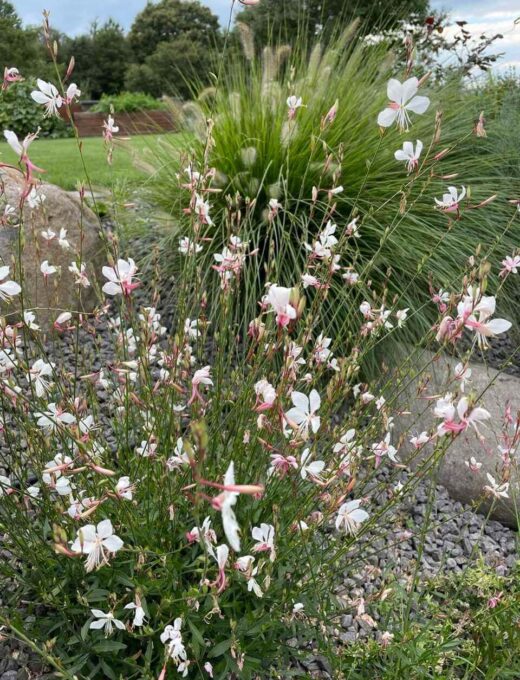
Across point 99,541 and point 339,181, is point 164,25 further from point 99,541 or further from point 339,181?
point 99,541

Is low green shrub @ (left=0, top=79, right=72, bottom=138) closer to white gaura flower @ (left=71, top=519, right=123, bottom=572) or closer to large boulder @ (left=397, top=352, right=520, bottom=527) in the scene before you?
large boulder @ (left=397, top=352, right=520, bottom=527)

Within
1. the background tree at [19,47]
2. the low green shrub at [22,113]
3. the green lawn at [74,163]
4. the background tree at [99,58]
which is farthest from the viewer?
the background tree at [99,58]

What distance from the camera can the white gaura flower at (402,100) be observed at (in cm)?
148

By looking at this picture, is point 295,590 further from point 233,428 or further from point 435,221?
point 435,221

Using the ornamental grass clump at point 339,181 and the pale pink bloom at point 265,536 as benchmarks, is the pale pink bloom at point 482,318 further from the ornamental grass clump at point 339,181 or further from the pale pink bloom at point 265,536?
the ornamental grass clump at point 339,181

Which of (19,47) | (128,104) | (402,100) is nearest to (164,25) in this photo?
(128,104)

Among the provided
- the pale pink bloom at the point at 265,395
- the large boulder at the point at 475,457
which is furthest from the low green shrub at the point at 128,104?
the pale pink bloom at the point at 265,395

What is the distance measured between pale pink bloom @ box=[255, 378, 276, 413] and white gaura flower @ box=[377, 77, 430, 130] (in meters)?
0.67

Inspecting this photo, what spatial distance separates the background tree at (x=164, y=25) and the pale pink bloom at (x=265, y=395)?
35150mm

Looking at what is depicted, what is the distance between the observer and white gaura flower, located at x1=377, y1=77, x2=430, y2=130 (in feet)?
4.86

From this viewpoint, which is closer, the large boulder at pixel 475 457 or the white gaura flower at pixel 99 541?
the white gaura flower at pixel 99 541

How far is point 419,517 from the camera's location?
123 inches

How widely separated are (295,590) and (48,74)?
18676 millimetres

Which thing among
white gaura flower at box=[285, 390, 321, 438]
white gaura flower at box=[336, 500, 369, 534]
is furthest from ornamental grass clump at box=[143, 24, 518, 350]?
white gaura flower at box=[285, 390, 321, 438]
